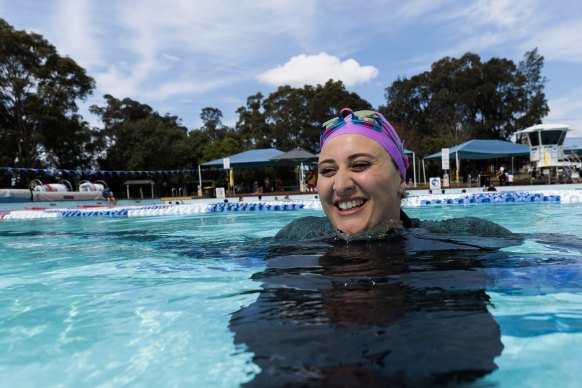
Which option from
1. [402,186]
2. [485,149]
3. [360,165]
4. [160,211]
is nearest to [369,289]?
[360,165]

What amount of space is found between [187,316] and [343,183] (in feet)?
3.93

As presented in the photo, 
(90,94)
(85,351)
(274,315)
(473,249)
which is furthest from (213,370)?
(90,94)

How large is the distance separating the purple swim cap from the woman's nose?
1.03 feet

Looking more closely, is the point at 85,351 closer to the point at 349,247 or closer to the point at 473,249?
the point at 349,247

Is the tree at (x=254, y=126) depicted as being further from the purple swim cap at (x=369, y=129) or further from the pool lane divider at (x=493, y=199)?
the purple swim cap at (x=369, y=129)

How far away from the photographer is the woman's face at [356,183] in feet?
8.52

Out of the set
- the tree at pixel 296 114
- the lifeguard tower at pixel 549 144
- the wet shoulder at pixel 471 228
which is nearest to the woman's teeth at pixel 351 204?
the wet shoulder at pixel 471 228

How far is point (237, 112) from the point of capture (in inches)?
1699

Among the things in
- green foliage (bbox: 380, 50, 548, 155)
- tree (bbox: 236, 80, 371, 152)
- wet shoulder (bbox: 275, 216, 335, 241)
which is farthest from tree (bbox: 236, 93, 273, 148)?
wet shoulder (bbox: 275, 216, 335, 241)

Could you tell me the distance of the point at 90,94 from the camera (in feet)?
106

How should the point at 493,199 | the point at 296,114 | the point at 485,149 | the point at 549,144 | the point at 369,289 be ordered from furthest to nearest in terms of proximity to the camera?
the point at 296,114
the point at 485,149
the point at 549,144
the point at 493,199
the point at 369,289

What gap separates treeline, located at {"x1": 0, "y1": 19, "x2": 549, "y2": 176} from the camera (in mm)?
29297

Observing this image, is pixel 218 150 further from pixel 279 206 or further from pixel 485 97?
pixel 485 97

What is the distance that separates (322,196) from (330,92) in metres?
38.3
